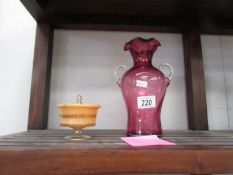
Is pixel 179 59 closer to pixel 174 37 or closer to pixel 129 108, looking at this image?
pixel 174 37

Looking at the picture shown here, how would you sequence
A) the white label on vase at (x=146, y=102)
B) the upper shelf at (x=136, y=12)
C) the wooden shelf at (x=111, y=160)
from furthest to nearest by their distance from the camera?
the upper shelf at (x=136, y=12) < the white label on vase at (x=146, y=102) < the wooden shelf at (x=111, y=160)

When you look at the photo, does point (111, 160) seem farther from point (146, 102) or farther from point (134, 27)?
point (134, 27)

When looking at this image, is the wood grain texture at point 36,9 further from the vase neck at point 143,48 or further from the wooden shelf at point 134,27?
the vase neck at point 143,48

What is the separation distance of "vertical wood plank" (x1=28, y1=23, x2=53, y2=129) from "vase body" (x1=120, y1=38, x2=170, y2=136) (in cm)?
28

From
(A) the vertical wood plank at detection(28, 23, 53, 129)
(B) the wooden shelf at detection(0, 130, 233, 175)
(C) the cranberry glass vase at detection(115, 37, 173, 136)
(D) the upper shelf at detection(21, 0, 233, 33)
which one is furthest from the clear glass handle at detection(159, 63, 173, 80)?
(A) the vertical wood plank at detection(28, 23, 53, 129)

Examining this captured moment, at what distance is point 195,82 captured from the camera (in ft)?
2.41

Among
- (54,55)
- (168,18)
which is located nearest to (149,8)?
(168,18)

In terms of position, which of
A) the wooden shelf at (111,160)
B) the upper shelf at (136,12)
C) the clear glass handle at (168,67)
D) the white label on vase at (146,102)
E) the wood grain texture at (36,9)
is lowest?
the wooden shelf at (111,160)

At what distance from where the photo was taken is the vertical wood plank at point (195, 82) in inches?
28.2

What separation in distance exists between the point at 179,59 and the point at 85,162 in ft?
1.99

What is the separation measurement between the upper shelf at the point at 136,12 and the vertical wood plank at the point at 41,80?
0.06 m

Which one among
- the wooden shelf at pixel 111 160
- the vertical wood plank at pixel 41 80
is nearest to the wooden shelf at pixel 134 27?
the vertical wood plank at pixel 41 80

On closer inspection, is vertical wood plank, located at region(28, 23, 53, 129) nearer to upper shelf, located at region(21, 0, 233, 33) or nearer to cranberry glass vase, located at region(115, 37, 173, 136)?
upper shelf, located at region(21, 0, 233, 33)

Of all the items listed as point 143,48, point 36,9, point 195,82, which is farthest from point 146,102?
point 36,9
